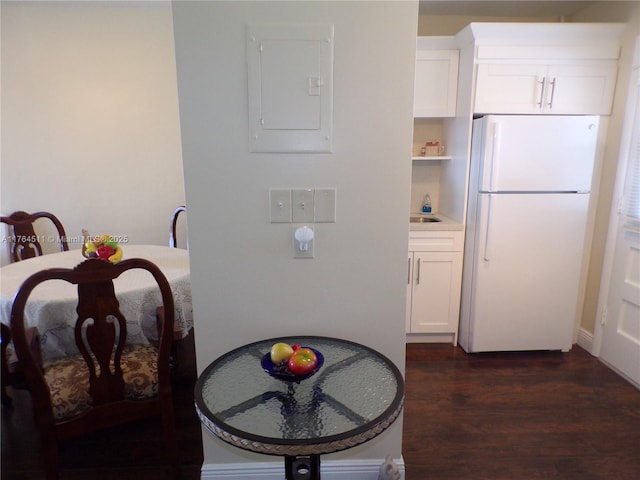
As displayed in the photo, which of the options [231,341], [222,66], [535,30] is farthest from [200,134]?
[535,30]

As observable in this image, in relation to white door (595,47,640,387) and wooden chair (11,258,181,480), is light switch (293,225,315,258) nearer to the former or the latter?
wooden chair (11,258,181,480)

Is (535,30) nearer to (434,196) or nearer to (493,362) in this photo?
(434,196)

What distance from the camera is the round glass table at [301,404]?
97cm

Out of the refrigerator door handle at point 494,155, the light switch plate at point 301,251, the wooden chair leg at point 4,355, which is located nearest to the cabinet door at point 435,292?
the refrigerator door handle at point 494,155

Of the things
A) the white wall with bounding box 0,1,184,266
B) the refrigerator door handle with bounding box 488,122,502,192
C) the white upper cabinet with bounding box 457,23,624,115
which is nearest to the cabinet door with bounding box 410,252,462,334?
the refrigerator door handle with bounding box 488,122,502,192

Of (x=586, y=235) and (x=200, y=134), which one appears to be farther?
(x=586, y=235)

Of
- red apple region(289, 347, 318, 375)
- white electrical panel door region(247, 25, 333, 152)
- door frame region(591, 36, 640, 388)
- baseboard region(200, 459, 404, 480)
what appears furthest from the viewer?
door frame region(591, 36, 640, 388)

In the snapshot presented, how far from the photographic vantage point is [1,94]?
303 centimetres

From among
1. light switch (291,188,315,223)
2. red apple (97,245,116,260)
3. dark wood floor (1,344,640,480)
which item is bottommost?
dark wood floor (1,344,640,480)

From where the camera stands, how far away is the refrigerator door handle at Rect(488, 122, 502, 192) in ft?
8.23

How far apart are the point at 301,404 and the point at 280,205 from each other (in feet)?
2.23

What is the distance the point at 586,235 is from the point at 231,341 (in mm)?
2634

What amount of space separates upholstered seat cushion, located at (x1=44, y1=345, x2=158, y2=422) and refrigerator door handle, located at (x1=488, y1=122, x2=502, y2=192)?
2223 millimetres

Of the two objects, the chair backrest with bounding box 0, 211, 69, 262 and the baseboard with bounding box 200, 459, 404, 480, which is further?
the chair backrest with bounding box 0, 211, 69, 262
